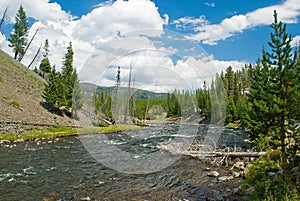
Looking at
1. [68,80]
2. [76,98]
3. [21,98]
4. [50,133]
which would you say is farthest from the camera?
[68,80]

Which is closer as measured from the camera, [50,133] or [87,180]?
[87,180]

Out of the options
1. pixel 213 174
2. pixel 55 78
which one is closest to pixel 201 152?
pixel 213 174

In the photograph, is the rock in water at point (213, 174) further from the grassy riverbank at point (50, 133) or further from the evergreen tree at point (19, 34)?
the evergreen tree at point (19, 34)

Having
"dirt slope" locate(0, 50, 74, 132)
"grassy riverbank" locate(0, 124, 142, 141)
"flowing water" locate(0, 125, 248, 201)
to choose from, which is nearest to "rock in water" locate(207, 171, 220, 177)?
"flowing water" locate(0, 125, 248, 201)

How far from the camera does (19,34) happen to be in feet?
217

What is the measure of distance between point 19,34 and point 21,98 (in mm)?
32518

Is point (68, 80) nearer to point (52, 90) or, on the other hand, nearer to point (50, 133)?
point (52, 90)

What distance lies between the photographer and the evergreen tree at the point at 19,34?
6594 cm

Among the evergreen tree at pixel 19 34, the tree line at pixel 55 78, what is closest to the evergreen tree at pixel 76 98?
the tree line at pixel 55 78

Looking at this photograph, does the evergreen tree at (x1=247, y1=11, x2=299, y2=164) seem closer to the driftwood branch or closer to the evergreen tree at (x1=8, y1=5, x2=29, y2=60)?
the driftwood branch

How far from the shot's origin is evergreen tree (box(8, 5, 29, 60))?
65938mm

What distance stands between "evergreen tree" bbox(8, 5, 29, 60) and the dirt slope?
10.6 m

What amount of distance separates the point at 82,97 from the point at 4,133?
24.6m

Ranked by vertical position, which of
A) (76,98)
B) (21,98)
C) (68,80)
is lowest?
(21,98)
